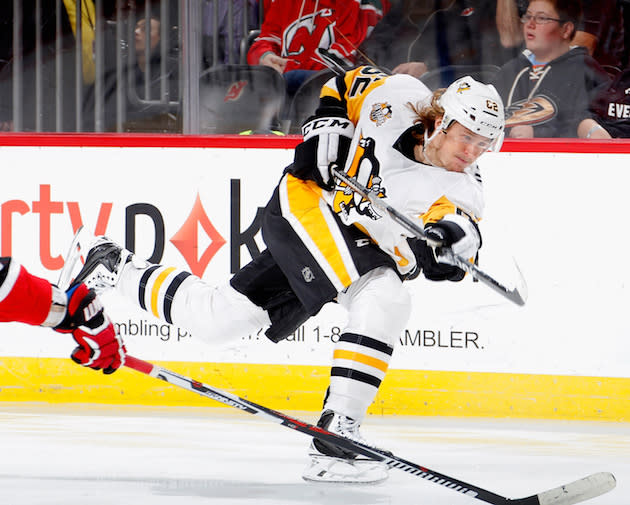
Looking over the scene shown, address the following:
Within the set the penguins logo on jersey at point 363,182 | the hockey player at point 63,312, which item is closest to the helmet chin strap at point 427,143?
the penguins logo on jersey at point 363,182

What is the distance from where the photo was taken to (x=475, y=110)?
7.84 feet

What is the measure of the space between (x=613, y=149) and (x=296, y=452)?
142 centimetres

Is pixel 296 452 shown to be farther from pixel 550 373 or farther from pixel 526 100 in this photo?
pixel 526 100

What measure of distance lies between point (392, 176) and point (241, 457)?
2.80ft

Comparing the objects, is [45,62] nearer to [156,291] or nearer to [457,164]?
[156,291]

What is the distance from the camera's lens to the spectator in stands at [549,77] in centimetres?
340

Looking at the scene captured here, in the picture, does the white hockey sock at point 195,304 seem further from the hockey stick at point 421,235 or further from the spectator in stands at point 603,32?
the spectator in stands at point 603,32

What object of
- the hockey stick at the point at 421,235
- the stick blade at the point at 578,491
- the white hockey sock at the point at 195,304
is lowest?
the stick blade at the point at 578,491

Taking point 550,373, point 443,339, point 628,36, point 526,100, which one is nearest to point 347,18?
point 526,100

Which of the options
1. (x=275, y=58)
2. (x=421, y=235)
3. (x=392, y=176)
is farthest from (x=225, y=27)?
(x=421, y=235)

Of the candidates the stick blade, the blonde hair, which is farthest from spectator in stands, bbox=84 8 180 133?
the stick blade

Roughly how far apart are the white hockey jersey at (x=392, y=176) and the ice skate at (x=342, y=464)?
0.45 metres

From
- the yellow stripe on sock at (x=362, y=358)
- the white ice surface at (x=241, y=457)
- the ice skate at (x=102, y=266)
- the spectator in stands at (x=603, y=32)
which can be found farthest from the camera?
the spectator in stands at (x=603, y=32)

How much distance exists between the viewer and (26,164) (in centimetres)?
352
